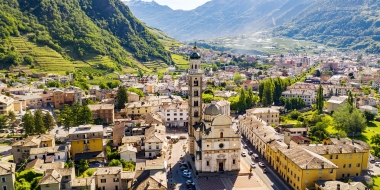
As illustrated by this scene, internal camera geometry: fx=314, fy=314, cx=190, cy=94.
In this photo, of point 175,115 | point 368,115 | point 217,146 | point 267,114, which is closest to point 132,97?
point 175,115

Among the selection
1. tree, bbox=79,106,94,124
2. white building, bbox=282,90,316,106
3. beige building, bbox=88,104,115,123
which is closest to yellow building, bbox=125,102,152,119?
beige building, bbox=88,104,115,123

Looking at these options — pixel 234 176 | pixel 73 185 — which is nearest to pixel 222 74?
pixel 234 176

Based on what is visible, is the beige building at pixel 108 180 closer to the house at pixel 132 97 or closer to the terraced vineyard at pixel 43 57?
the house at pixel 132 97

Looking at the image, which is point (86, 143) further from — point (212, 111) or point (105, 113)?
point (105, 113)

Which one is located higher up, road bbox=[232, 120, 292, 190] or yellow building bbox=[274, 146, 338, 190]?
yellow building bbox=[274, 146, 338, 190]

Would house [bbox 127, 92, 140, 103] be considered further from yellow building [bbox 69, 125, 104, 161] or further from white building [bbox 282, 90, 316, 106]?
white building [bbox 282, 90, 316, 106]

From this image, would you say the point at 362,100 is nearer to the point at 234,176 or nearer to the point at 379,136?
the point at 379,136
